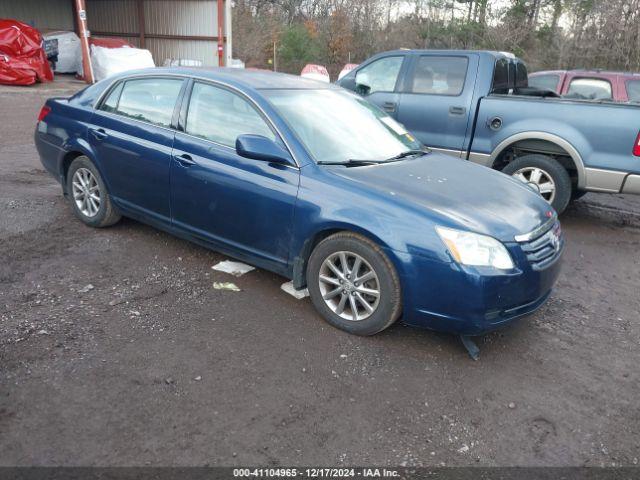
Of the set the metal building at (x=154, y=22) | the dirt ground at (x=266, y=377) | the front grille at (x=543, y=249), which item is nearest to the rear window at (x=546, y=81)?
the dirt ground at (x=266, y=377)

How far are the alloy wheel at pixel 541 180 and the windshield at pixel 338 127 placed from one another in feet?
7.44

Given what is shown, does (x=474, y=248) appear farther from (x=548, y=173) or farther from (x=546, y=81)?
(x=546, y=81)

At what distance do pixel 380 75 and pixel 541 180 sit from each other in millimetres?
2735

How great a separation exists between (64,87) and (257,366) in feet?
52.3

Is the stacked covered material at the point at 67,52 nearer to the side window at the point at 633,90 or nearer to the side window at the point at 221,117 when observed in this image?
the side window at the point at 221,117

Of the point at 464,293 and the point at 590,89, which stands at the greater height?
the point at 590,89

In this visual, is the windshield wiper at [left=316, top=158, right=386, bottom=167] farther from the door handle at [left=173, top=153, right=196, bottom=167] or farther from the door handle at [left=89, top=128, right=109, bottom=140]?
the door handle at [left=89, top=128, right=109, bottom=140]

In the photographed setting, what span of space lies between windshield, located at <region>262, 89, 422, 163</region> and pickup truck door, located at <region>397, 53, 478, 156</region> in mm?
2268

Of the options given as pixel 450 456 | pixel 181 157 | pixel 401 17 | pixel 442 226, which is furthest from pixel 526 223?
pixel 401 17

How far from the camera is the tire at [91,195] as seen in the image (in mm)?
4918

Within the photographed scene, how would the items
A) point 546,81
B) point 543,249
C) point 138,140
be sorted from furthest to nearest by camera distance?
point 546,81 → point 138,140 → point 543,249

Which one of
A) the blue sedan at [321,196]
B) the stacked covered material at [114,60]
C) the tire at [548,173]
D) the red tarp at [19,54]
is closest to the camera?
the blue sedan at [321,196]

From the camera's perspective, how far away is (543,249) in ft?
11.3

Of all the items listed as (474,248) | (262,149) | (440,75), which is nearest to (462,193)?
(474,248)
